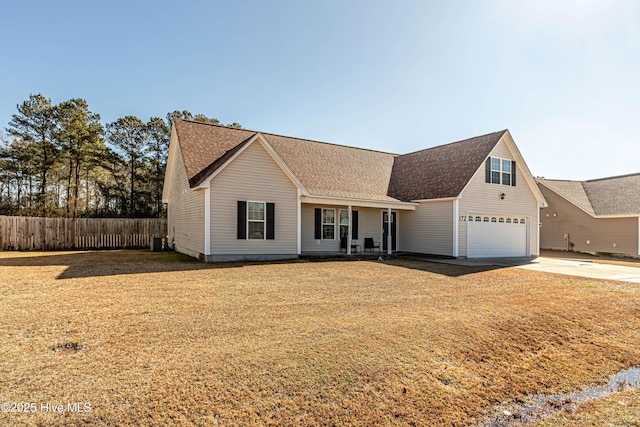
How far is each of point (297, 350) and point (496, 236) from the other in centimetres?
1604

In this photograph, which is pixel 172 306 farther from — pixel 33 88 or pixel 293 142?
pixel 33 88

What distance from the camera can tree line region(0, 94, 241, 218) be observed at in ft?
72.6

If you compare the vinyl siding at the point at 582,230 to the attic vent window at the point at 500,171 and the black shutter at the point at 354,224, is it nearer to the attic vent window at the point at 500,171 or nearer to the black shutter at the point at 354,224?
the attic vent window at the point at 500,171

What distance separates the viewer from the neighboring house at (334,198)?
42.0 feet

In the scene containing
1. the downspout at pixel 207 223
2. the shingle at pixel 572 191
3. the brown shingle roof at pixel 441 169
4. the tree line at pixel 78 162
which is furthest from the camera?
the shingle at pixel 572 191

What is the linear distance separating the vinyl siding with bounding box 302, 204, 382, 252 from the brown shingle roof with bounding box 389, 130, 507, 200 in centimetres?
181

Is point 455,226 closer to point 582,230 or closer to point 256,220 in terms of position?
point 256,220

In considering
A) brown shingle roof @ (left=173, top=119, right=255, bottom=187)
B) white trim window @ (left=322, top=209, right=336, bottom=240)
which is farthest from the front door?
brown shingle roof @ (left=173, top=119, right=255, bottom=187)

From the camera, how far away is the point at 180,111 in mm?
29734

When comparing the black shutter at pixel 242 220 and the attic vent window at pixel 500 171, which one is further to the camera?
the attic vent window at pixel 500 171

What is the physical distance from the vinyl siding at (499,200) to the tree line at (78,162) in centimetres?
2338

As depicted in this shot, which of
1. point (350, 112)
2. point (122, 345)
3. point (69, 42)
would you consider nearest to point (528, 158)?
point (350, 112)

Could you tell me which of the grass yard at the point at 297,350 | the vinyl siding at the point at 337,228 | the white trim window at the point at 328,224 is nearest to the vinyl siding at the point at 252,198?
the vinyl siding at the point at 337,228

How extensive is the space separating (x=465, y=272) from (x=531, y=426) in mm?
8498
